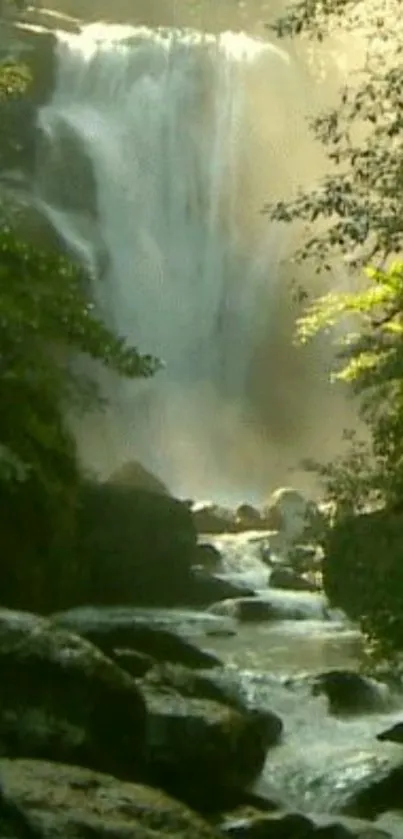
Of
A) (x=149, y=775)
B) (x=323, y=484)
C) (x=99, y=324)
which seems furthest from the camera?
(x=99, y=324)

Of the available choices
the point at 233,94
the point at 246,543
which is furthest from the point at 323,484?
the point at 233,94

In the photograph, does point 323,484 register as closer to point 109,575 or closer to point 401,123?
point 401,123

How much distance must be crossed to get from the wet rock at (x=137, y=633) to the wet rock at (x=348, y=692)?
1682 mm

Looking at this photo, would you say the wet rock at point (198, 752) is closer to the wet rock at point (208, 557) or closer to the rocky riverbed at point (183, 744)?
the rocky riverbed at point (183, 744)

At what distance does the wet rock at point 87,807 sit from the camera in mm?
8516

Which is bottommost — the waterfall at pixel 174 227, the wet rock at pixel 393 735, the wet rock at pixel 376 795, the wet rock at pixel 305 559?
the wet rock at pixel 376 795

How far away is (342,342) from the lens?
11930 mm

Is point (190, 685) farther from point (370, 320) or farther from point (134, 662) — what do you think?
point (370, 320)

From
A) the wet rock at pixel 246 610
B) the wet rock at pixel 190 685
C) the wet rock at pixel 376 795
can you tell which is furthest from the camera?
the wet rock at pixel 246 610

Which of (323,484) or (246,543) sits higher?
(246,543)

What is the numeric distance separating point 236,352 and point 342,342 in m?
31.4

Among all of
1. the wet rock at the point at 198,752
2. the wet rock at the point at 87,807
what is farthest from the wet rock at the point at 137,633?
the wet rock at the point at 87,807

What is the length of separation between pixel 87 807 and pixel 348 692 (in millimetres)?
8051

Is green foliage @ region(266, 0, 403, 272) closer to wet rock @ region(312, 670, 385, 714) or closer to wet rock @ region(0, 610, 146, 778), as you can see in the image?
wet rock @ region(0, 610, 146, 778)
